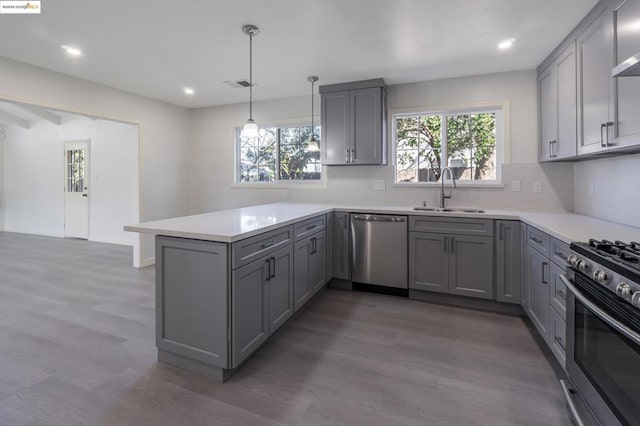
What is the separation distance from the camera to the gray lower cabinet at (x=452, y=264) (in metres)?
2.98

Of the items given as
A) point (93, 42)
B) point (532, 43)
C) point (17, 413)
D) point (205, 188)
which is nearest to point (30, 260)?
point (205, 188)

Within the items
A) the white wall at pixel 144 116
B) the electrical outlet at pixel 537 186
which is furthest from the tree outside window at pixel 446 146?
the white wall at pixel 144 116

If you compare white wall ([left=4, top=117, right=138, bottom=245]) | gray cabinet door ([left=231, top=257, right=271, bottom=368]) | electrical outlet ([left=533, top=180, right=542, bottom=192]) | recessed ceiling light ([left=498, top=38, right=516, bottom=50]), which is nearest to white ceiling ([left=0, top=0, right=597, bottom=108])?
recessed ceiling light ([left=498, top=38, right=516, bottom=50])

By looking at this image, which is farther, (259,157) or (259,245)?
(259,157)

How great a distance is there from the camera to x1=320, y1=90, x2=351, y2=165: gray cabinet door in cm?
379

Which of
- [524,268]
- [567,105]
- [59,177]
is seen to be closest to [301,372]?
[524,268]

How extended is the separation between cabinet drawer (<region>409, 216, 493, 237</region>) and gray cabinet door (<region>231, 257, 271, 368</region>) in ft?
5.60

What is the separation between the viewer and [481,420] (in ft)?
5.26

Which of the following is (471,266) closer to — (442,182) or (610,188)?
(442,182)

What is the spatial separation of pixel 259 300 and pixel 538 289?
2.06 metres

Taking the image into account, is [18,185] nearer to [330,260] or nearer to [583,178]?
Answer: [330,260]

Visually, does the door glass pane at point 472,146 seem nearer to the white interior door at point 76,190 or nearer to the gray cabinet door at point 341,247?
the gray cabinet door at point 341,247

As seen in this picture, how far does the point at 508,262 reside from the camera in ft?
9.46

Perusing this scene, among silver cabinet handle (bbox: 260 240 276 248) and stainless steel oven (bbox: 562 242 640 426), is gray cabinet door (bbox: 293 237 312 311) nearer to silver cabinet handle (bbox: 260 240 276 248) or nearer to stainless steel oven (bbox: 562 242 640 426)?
silver cabinet handle (bbox: 260 240 276 248)
